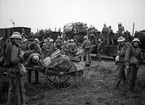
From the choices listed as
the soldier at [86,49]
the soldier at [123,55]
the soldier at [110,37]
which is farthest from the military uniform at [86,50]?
the soldier at [123,55]

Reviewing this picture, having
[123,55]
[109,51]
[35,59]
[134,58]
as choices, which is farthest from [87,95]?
[109,51]

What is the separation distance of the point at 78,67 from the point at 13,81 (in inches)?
105

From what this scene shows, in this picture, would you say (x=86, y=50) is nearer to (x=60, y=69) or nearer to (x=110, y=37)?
(x=110, y=37)

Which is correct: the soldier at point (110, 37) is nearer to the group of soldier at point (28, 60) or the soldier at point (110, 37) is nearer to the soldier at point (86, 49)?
the soldier at point (86, 49)

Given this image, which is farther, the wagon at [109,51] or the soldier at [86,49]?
the wagon at [109,51]

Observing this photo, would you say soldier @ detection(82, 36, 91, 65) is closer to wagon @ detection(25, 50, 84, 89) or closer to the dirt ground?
the dirt ground

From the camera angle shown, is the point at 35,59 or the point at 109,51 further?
the point at 109,51

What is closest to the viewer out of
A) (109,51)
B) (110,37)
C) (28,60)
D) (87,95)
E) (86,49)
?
(87,95)

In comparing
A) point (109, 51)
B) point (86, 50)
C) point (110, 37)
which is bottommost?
point (109, 51)

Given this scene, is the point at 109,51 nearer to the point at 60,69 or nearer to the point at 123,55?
the point at 123,55

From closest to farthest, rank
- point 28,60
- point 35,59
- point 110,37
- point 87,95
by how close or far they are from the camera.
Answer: point 87,95 → point 35,59 → point 28,60 → point 110,37

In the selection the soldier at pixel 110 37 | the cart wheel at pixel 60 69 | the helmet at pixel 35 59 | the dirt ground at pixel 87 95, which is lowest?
the dirt ground at pixel 87 95

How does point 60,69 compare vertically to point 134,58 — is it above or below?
below

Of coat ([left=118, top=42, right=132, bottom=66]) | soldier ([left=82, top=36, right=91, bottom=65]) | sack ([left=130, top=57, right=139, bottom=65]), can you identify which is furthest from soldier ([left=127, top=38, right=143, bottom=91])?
soldier ([left=82, top=36, right=91, bottom=65])
